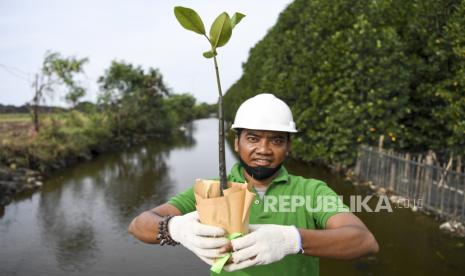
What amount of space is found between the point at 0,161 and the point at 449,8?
18039 mm

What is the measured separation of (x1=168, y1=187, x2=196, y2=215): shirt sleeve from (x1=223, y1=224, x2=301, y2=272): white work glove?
0.70 metres

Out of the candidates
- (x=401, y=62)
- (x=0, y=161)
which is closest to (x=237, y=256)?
(x=401, y=62)

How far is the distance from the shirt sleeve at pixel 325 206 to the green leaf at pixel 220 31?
111 cm

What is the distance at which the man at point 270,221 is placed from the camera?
5.75 ft

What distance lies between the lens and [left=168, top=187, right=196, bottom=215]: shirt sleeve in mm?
2375

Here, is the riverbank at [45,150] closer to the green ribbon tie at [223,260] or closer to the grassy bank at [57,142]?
the grassy bank at [57,142]

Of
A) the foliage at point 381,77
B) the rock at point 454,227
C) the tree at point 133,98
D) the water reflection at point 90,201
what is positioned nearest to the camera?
the rock at point 454,227

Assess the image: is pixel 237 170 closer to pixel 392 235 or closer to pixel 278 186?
pixel 278 186

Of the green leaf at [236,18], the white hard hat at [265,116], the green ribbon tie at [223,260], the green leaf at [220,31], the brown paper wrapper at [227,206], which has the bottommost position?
the green ribbon tie at [223,260]

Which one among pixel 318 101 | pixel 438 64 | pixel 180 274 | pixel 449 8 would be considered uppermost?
pixel 449 8

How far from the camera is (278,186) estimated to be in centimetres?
243

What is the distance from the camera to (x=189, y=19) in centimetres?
171

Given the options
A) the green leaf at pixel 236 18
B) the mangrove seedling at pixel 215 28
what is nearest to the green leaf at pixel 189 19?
the mangrove seedling at pixel 215 28

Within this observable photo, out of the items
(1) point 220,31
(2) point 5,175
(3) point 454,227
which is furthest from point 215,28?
(2) point 5,175
